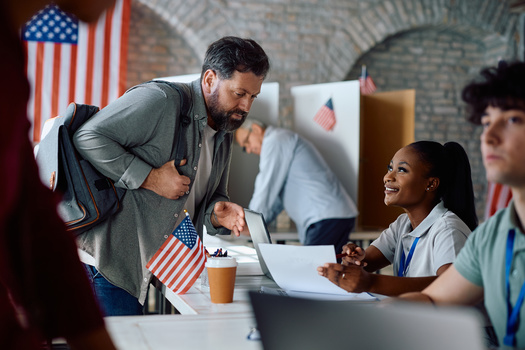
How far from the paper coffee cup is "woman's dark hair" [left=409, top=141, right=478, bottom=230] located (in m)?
0.71

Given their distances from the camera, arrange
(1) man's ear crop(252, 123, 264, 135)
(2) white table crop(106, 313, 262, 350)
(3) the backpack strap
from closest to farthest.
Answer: (2) white table crop(106, 313, 262, 350), (3) the backpack strap, (1) man's ear crop(252, 123, 264, 135)

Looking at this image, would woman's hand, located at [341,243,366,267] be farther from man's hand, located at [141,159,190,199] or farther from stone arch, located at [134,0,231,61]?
stone arch, located at [134,0,231,61]

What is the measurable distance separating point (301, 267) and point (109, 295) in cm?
70

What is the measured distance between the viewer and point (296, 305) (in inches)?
28.8

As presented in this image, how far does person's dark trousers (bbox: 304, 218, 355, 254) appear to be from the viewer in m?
3.98

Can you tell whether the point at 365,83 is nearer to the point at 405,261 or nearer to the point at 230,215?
the point at 230,215

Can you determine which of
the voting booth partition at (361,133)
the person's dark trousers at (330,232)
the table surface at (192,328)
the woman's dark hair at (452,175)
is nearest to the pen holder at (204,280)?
the table surface at (192,328)

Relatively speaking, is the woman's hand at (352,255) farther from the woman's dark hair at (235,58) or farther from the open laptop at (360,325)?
the open laptop at (360,325)

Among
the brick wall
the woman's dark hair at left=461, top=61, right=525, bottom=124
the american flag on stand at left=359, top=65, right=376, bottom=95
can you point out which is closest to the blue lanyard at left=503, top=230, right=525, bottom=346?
the woman's dark hair at left=461, top=61, right=525, bottom=124

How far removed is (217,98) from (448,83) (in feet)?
16.2

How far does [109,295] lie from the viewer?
6.18 feet

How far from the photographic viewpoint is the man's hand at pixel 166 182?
1.89 metres

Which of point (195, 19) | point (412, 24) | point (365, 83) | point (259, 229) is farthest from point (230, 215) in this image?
point (412, 24)

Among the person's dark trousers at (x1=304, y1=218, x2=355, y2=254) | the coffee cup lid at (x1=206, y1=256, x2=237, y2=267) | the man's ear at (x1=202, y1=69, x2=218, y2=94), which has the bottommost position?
the person's dark trousers at (x1=304, y1=218, x2=355, y2=254)
